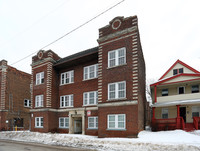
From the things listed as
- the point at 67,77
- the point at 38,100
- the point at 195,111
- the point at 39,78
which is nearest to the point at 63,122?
the point at 38,100

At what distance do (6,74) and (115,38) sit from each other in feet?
75.1

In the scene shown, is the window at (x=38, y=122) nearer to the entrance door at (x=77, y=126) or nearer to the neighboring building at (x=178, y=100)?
the entrance door at (x=77, y=126)

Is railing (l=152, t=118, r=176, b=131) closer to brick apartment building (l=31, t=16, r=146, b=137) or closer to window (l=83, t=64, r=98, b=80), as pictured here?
brick apartment building (l=31, t=16, r=146, b=137)

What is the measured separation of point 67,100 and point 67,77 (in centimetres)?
335

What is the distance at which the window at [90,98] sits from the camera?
73.4 feet

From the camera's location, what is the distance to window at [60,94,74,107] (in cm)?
2506

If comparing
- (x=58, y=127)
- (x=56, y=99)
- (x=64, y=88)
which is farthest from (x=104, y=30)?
(x=58, y=127)

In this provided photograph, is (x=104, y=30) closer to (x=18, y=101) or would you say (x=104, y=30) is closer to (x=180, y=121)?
(x=180, y=121)

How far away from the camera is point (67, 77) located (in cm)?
2627

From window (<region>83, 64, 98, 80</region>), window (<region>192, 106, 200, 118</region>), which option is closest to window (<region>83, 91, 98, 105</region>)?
window (<region>83, 64, 98, 80</region>)

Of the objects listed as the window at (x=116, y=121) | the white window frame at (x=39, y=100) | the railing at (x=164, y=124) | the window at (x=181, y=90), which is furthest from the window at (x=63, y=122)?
the window at (x=181, y=90)

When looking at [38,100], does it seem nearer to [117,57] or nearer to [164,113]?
[117,57]

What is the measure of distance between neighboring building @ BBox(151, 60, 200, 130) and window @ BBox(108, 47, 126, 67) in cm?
776

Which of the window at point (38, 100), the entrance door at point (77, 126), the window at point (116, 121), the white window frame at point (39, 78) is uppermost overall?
the white window frame at point (39, 78)
